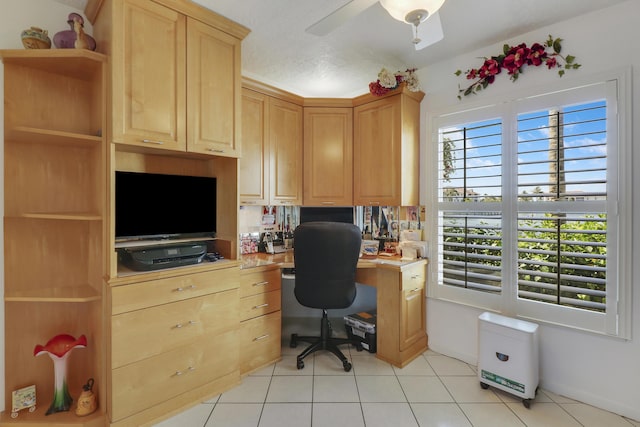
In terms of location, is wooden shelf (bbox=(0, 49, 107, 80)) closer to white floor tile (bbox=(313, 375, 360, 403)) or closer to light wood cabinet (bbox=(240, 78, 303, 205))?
light wood cabinet (bbox=(240, 78, 303, 205))

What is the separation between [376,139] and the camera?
2859mm

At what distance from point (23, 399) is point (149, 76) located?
206 centimetres

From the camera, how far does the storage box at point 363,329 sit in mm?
2690

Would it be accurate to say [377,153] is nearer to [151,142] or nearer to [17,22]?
[151,142]

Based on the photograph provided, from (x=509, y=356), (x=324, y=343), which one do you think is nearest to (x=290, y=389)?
(x=324, y=343)

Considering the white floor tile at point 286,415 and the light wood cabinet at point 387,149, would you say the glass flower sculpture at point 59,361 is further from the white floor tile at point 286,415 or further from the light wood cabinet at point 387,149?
the light wood cabinet at point 387,149

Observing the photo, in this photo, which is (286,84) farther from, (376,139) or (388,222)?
(388,222)

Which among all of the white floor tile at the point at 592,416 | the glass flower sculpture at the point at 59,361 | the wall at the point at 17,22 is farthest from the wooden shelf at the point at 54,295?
the white floor tile at the point at 592,416

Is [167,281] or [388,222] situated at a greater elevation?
[388,222]

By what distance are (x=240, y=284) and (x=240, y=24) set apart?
6.20 feet

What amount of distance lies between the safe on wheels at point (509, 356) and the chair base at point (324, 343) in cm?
100

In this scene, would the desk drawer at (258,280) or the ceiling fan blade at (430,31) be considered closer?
the ceiling fan blade at (430,31)

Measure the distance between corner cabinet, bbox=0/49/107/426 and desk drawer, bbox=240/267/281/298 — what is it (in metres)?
0.89

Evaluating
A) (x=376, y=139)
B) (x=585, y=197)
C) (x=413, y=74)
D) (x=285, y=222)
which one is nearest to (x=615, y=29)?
(x=585, y=197)
